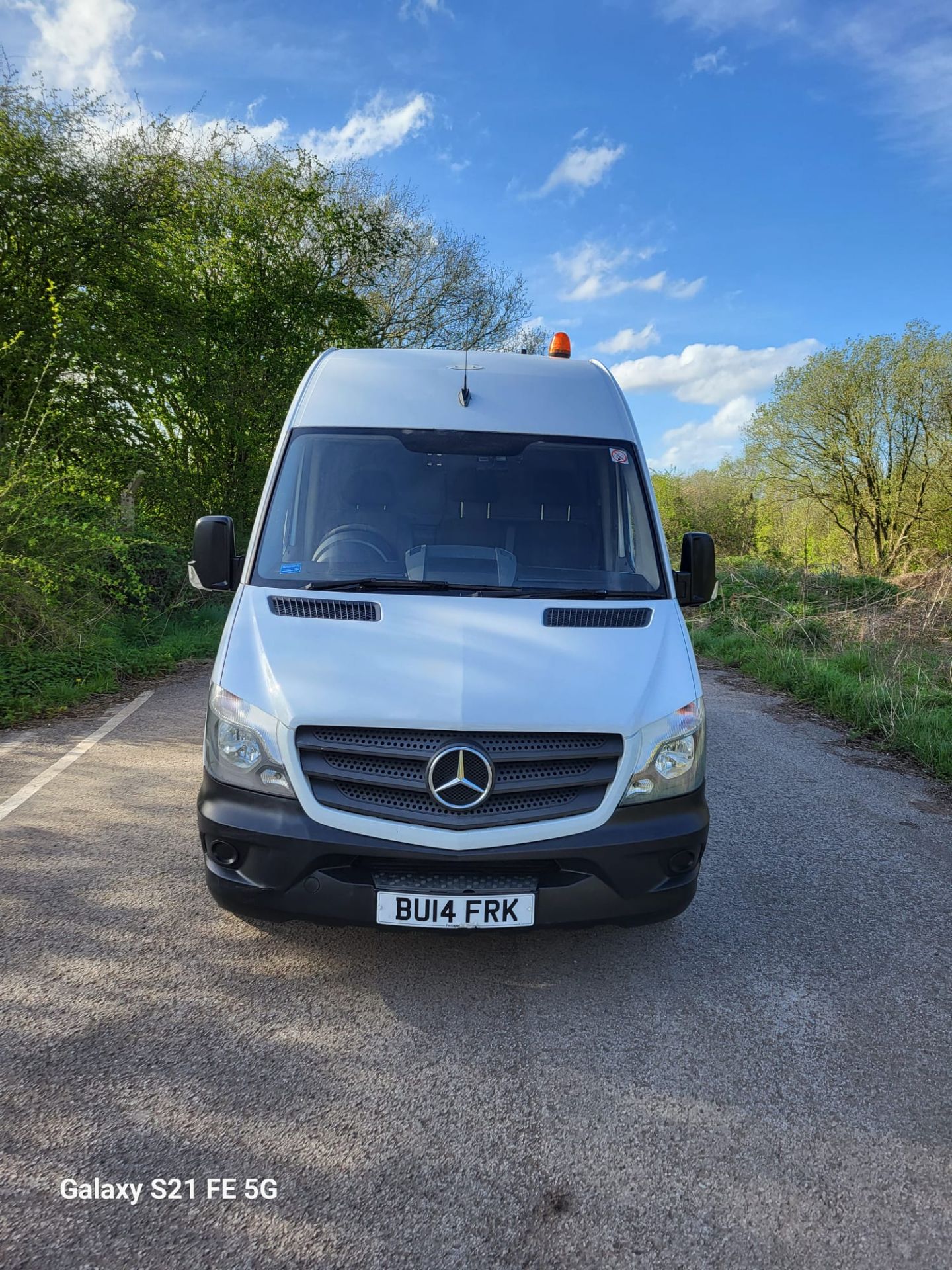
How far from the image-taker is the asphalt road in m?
2.25

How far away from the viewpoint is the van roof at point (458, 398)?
14.7 ft

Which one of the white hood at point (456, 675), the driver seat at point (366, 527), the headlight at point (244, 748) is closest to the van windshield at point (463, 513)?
the driver seat at point (366, 527)

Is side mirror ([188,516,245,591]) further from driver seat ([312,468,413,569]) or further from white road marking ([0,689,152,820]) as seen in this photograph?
white road marking ([0,689,152,820])

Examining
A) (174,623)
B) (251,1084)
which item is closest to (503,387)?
(251,1084)

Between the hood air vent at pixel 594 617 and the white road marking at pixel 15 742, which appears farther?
the white road marking at pixel 15 742

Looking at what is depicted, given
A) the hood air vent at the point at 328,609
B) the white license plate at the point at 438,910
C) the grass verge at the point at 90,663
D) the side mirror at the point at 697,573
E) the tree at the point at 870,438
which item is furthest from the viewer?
the tree at the point at 870,438

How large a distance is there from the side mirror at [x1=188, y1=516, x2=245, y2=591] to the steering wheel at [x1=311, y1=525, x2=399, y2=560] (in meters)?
0.43

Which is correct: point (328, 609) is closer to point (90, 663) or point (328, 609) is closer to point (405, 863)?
point (405, 863)

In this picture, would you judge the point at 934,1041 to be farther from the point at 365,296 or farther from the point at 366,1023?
the point at 365,296

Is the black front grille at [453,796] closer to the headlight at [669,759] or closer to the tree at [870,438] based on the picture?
the headlight at [669,759]

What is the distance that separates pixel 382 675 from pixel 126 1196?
1.72 m

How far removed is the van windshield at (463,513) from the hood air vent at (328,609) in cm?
22
